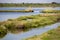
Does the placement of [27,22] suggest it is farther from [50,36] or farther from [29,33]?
[50,36]

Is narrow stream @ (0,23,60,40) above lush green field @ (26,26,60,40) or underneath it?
above

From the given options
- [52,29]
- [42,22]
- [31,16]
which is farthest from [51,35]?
[31,16]

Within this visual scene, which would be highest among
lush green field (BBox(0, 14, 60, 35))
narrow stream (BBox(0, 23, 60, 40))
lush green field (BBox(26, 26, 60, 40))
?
lush green field (BBox(0, 14, 60, 35))

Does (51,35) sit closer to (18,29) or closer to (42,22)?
(42,22)

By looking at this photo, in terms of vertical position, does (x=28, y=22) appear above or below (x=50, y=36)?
above

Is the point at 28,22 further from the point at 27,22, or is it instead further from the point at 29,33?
the point at 29,33

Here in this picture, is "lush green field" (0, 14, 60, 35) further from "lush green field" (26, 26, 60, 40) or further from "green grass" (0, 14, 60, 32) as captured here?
"lush green field" (26, 26, 60, 40)

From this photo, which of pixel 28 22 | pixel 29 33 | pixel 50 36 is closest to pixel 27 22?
pixel 28 22

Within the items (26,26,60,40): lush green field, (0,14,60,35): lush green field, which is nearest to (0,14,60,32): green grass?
(0,14,60,35): lush green field
